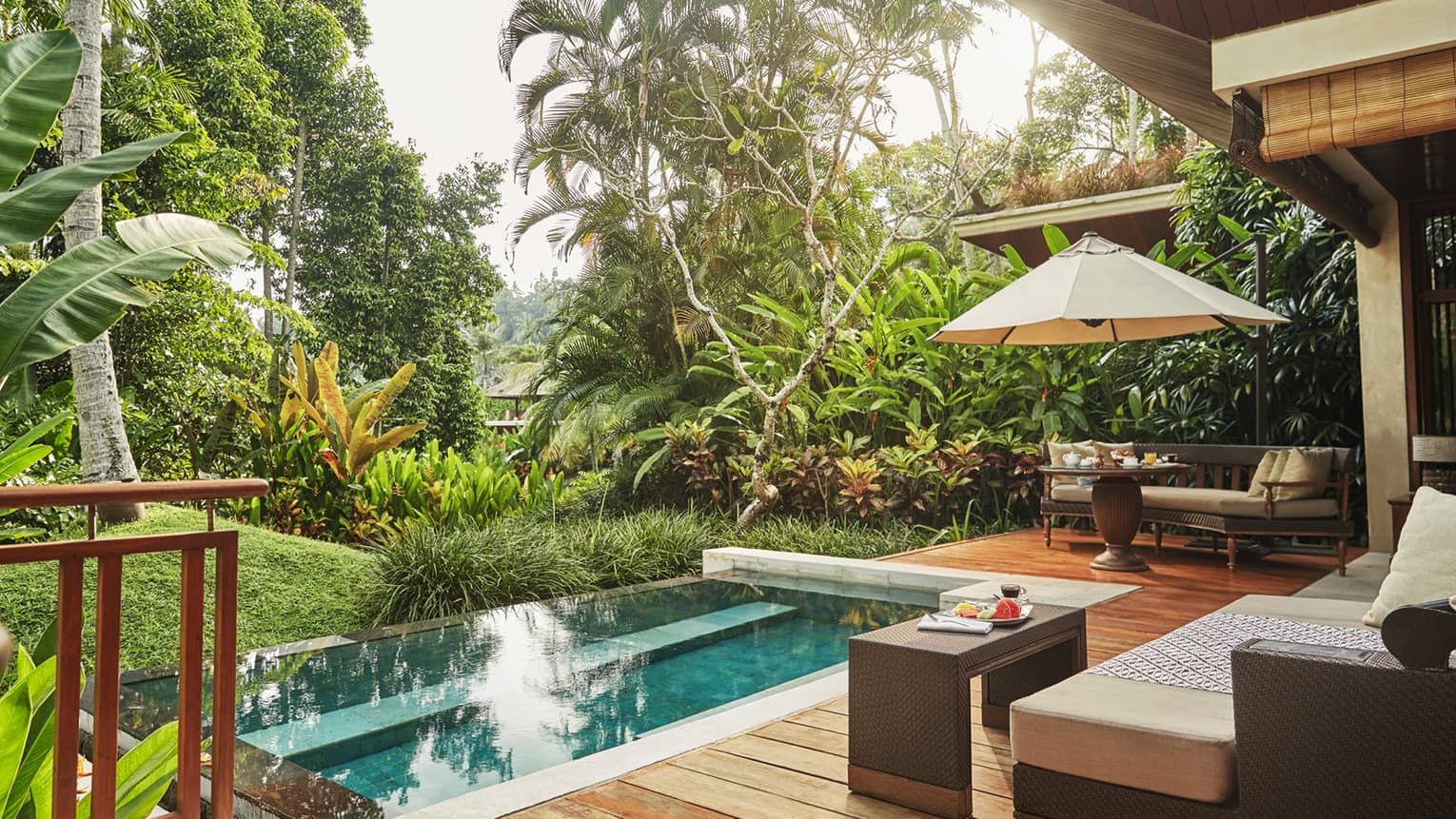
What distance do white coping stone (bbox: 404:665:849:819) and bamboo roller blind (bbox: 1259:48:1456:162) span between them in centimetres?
306

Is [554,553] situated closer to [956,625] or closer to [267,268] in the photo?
[956,625]

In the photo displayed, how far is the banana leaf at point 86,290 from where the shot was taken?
209 cm

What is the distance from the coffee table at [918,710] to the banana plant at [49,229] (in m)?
2.16

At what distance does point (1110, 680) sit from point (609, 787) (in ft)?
4.84

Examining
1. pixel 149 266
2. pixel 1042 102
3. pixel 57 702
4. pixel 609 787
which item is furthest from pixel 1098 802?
pixel 1042 102

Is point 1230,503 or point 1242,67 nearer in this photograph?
point 1242,67

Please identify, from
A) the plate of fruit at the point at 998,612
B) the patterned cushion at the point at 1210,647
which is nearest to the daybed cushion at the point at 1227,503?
the patterned cushion at the point at 1210,647

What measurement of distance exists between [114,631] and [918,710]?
6.59 feet

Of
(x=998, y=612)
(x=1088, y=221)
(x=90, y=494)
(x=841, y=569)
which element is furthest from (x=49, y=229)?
(x=1088, y=221)

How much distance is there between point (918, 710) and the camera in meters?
2.59

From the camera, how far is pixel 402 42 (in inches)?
2020

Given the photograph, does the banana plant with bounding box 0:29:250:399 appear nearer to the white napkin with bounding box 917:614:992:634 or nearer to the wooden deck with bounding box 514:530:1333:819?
the wooden deck with bounding box 514:530:1333:819

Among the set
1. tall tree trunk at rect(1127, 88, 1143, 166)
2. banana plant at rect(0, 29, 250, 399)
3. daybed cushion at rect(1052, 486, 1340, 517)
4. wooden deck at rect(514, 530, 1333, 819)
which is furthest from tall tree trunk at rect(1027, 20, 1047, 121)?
banana plant at rect(0, 29, 250, 399)

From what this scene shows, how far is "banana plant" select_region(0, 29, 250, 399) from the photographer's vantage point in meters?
2.12
